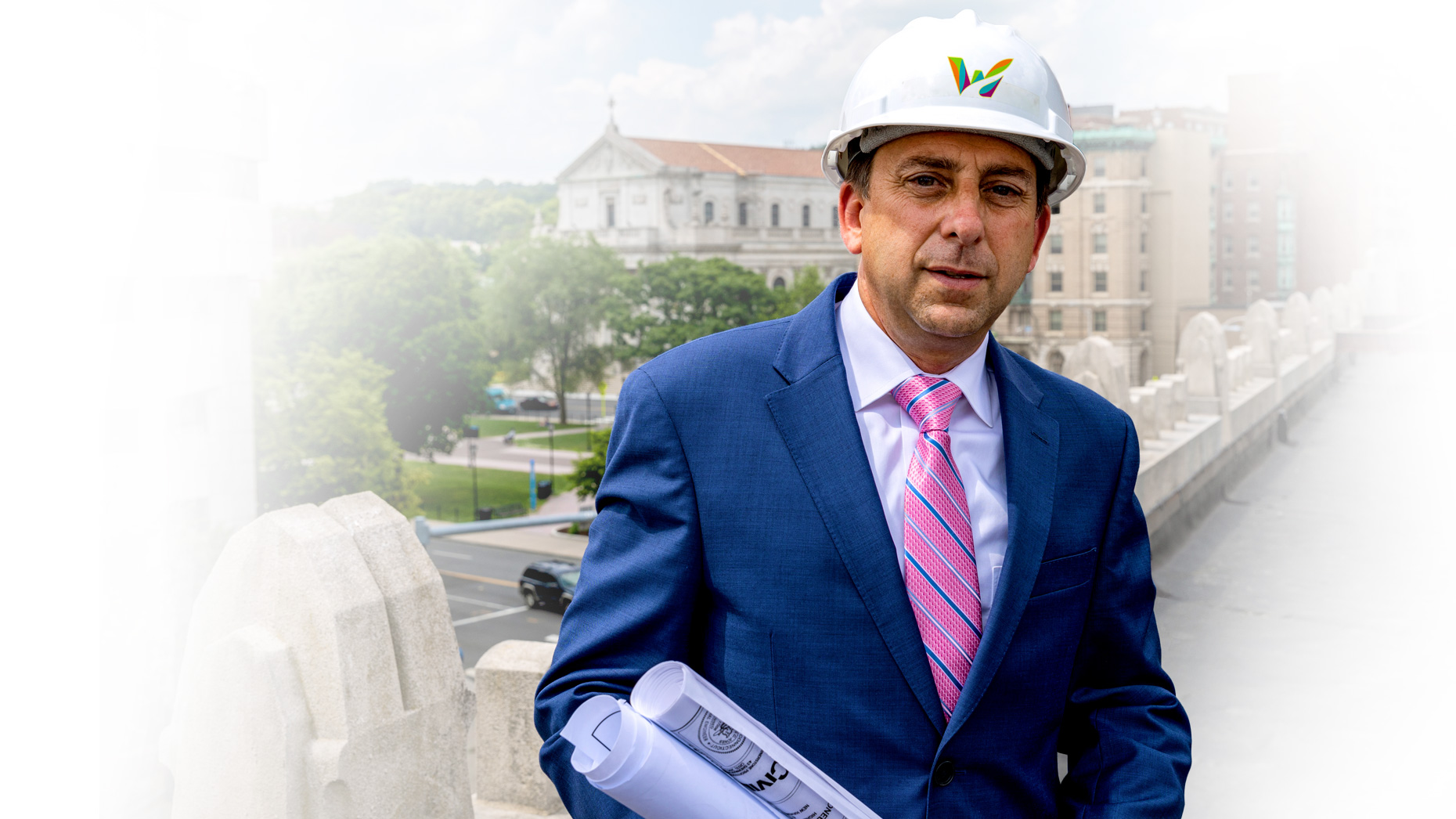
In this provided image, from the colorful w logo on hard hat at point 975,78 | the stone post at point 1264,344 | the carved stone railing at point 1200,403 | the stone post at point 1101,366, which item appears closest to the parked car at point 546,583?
the carved stone railing at point 1200,403

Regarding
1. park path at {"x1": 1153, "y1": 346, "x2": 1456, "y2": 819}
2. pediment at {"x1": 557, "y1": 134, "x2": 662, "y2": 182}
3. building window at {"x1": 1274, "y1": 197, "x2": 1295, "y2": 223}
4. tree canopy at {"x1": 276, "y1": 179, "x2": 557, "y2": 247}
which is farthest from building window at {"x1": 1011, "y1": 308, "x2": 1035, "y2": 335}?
park path at {"x1": 1153, "y1": 346, "x2": 1456, "y2": 819}

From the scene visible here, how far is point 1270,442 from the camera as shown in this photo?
Answer: 15094 millimetres

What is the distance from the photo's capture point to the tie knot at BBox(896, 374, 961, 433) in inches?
68.9

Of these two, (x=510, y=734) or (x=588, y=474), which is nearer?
(x=510, y=734)

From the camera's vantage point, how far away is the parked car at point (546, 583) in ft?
140

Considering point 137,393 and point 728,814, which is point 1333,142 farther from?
point 728,814

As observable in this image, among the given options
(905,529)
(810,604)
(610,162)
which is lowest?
(810,604)

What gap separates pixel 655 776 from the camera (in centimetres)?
140

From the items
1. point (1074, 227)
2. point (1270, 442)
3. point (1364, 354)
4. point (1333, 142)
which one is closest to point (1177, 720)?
point (1270, 442)

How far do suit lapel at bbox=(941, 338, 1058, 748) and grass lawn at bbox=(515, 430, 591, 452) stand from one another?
2809 inches

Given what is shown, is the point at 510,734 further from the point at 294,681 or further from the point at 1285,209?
the point at 1285,209

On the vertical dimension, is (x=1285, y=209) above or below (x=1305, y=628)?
above

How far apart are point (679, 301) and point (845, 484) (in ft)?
242

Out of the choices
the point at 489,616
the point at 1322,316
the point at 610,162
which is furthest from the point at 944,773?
the point at 610,162
